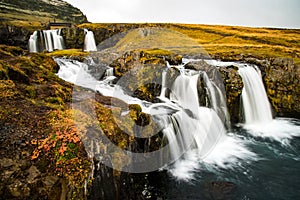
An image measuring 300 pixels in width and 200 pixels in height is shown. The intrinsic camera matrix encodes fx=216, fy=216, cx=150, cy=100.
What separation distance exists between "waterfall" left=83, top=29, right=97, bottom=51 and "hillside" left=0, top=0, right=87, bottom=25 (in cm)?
3551

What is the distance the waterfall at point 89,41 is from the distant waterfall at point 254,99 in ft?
126

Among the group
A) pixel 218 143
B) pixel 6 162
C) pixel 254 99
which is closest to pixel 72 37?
pixel 254 99

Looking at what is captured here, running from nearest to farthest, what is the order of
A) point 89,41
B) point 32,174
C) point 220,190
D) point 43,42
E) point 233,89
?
point 32,174
point 220,190
point 233,89
point 43,42
point 89,41

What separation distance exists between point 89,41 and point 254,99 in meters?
41.3

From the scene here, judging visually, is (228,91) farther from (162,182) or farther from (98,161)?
(98,161)

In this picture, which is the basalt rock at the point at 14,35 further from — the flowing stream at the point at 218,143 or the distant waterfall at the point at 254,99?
the distant waterfall at the point at 254,99

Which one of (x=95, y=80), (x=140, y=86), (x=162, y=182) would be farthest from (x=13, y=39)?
(x=162, y=182)

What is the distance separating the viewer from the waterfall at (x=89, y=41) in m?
48.7

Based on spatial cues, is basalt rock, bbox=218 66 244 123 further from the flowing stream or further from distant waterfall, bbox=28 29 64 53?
distant waterfall, bbox=28 29 64 53

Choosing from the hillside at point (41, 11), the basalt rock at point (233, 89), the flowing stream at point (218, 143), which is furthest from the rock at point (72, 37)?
the hillside at point (41, 11)

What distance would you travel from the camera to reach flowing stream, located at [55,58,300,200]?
29.3 ft

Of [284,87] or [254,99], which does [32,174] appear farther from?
[284,87]

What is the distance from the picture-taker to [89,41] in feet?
163

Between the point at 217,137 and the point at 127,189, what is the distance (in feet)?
27.4
